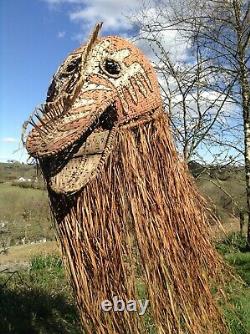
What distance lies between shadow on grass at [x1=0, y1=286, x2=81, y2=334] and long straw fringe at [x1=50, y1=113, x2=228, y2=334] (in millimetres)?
2214

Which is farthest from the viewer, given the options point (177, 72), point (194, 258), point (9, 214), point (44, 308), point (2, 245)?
point (9, 214)

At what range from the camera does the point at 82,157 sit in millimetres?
1788

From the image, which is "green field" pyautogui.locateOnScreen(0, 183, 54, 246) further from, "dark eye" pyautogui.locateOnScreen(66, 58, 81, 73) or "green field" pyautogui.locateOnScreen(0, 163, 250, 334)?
"dark eye" pyautogui.locateOnScreen(66, 58, 81, 73)

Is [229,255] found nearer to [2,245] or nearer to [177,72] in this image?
[177,72]

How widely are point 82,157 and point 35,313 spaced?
2.91 m

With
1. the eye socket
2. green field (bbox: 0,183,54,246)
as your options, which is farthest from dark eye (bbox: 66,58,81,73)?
green field (bbox: 0,183,54,246)

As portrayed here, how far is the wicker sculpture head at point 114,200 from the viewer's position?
70.1 inches

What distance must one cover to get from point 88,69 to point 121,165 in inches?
17.5

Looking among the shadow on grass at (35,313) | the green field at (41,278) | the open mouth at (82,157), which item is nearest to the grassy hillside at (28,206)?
the green field at (41,278)

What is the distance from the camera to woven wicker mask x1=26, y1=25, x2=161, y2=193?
1.75m

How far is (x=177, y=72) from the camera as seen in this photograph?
7355 millimetres

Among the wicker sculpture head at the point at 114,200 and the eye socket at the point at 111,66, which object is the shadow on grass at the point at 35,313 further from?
the eye socket at the point at 111,66

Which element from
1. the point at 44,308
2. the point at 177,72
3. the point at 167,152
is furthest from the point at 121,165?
the point at 177,72

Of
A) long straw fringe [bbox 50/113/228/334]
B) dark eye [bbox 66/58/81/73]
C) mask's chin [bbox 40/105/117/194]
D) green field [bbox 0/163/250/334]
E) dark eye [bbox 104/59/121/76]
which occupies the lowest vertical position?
green field [bbox 0/163/250/334]
